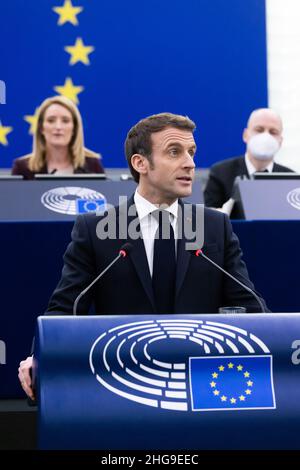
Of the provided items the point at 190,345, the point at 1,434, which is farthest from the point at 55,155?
the point at 190,345

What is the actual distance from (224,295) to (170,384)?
Answer: 760 mm

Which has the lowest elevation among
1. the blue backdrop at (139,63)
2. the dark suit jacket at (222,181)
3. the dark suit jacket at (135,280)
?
the dark suit jacket at (135,280)

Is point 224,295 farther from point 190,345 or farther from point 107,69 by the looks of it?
point 107,69

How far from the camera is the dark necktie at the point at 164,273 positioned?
8.69 feet

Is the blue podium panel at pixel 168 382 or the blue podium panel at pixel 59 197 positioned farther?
the blue podium panel at pixel 59 197

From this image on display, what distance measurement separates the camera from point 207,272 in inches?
105

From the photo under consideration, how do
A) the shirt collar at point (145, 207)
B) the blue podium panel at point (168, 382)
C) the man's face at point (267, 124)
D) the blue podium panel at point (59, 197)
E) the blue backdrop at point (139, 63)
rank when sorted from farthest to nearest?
1. the blue backdrop at point (139, 63)
2. the man's face at point (267, 124)
3. the blue podium panel at point (59, 197)
4. the shirt collar at point (145, 207)
5. the blue podium panel at point (168, 382)

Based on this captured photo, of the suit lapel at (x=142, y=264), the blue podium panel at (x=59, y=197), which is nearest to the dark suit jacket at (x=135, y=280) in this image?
the suit lapel at (x=142, y=264)

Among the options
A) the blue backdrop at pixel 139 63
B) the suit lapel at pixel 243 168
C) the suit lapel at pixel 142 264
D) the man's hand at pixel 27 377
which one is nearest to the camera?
the man's hand at pixel 27 377

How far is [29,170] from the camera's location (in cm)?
437

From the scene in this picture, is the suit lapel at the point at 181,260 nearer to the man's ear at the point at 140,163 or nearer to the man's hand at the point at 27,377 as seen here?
the man's ear at the point at 140,163

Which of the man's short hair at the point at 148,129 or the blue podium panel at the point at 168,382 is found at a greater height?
the man's short hair at the point at 148,129

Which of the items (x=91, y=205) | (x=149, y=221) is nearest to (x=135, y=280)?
(x=149, y=221)

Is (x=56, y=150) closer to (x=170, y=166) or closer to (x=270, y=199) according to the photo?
(x=270, y=199)
